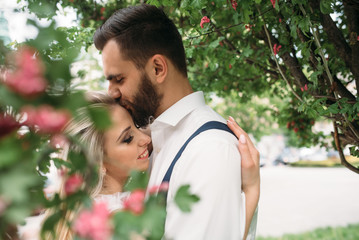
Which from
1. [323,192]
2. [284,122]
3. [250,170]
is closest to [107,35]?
[250,170]

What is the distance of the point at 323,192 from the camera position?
13.0 meters

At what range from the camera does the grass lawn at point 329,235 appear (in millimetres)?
6730

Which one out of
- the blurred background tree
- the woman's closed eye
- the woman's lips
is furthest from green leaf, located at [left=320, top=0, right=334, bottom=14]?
the woman's lips

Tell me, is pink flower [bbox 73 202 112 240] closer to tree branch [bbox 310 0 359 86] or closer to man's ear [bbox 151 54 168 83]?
man's ear [bbox 151 54 168 83]

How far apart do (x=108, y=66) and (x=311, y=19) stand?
56.0 inches

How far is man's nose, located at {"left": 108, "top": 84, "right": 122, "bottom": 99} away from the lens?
1.95 meters

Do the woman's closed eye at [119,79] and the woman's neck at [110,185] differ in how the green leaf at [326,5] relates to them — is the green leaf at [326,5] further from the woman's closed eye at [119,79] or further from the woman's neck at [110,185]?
the woman's neck at [110,185]

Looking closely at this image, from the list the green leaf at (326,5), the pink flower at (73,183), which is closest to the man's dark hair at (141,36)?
the green leaf at (326,5)

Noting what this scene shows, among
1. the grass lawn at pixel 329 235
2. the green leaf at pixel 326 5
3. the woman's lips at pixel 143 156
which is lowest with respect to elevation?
the grass lawn at pixel 329 235

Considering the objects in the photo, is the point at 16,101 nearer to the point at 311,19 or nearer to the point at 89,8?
the point at 311,19

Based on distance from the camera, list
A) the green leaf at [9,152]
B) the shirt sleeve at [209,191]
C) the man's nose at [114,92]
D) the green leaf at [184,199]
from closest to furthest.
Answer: the green leaf at [9,152]
the green leaf at [184,199]
the shirt sleeve at [209,191]
the man's nose at [114,92]

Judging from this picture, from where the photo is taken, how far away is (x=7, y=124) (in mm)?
547

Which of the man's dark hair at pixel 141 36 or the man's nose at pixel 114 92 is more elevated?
the man's dark hair at pixel 141 36

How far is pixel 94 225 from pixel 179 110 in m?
1.35
